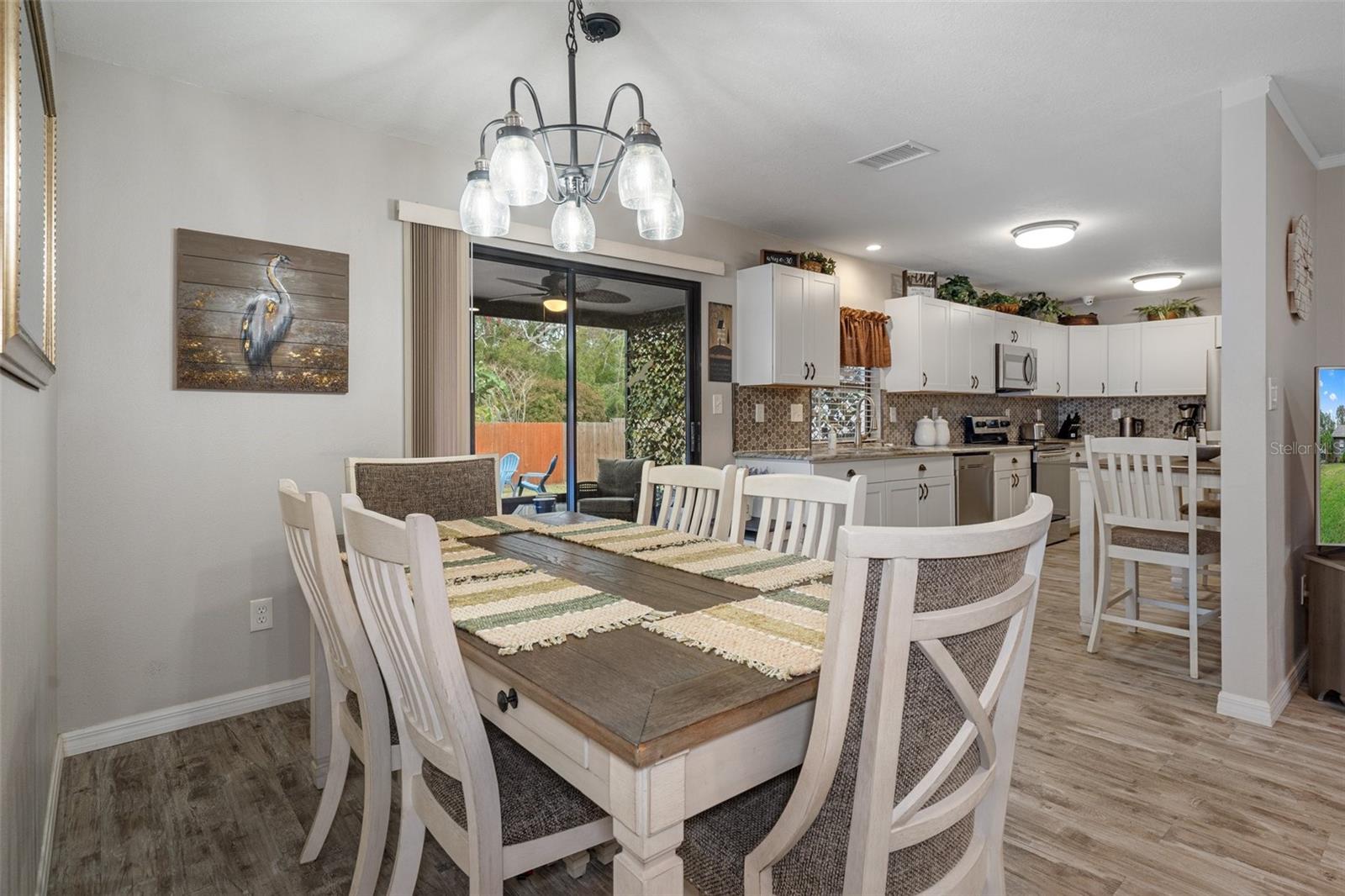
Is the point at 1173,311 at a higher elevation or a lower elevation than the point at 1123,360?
higher

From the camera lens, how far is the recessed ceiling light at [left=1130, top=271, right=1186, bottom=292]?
6.12m

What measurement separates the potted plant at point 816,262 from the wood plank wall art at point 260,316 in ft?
9.65

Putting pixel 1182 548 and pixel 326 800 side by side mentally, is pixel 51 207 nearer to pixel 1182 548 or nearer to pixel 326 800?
pixel 326 800

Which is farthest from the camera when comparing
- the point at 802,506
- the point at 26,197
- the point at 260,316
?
the point at 260,316

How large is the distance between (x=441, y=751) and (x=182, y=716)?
6.83ft

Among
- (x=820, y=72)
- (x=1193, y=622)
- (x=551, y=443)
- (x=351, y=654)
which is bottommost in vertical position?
(x=1193, y=622)

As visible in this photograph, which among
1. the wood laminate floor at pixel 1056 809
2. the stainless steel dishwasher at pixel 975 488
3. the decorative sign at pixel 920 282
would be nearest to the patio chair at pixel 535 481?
the wood laminate floor at pixel 1056 809

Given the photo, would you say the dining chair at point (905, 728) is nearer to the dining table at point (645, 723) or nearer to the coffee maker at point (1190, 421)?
the dining table at point (645, 723)

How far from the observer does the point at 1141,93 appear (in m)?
2.79

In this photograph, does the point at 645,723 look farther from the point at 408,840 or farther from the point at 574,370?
the point at 574,370

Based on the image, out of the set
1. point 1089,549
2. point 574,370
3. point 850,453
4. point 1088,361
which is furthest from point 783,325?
point 1088,361

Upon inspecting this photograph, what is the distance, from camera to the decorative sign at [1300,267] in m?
2.77

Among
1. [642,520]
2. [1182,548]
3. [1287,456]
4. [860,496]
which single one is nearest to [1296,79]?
[1287,456]

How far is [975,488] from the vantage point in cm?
560
